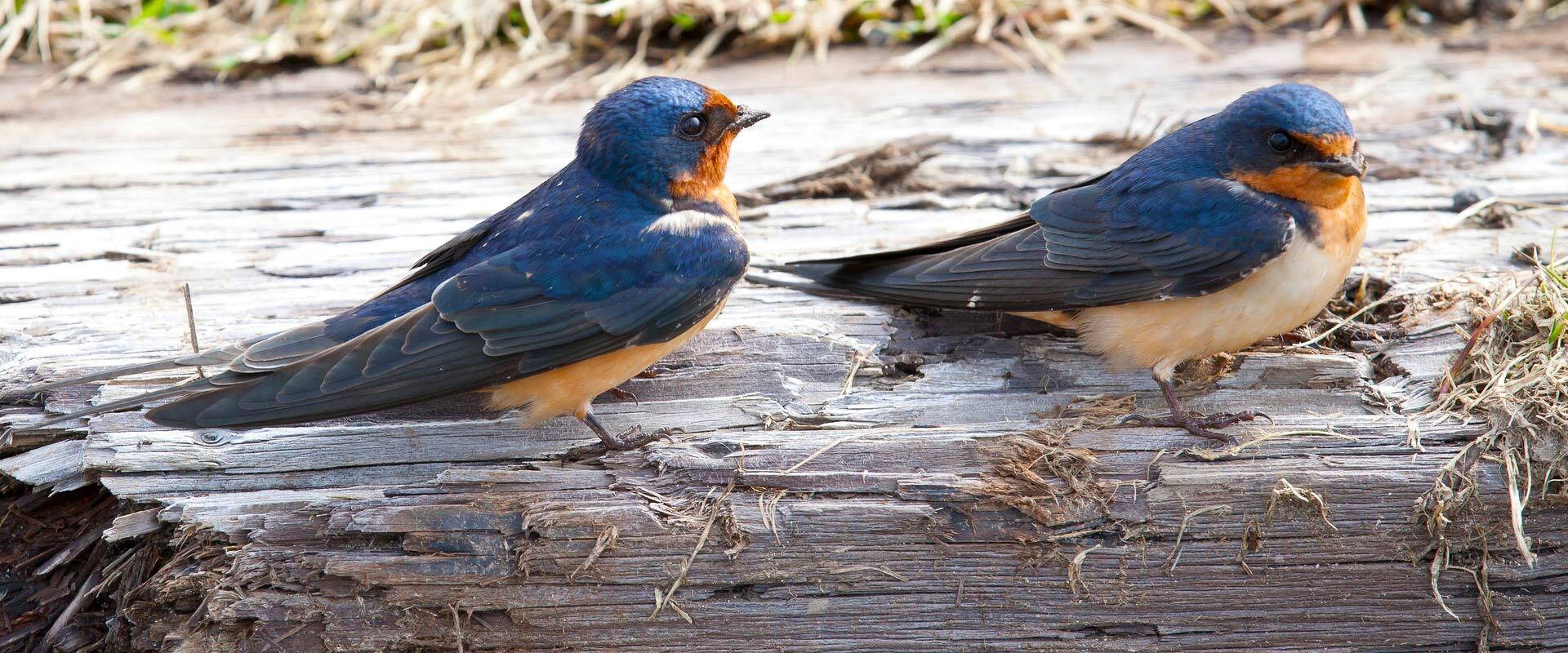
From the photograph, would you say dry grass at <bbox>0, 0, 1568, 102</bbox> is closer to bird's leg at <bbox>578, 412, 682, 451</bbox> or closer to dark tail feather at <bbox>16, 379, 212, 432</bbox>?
bird's leg at <bbox>578, 412, 682, 451</bbox>

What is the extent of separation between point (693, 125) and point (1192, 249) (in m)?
1.65

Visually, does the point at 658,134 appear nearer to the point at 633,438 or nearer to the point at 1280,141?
the point at 633,438

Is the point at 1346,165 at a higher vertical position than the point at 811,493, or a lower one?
higher

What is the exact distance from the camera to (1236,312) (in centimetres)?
404

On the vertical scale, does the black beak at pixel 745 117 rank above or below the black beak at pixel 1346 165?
above

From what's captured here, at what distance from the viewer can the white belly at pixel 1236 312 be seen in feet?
13.1

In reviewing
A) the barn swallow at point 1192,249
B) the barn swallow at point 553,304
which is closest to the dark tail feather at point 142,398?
the barn swallow at point 553,304

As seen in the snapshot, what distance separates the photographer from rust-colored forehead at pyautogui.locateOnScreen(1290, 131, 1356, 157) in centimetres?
391

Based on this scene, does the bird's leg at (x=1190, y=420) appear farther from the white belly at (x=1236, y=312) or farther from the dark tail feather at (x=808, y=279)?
the dark tail feather at (x=808, y=279)

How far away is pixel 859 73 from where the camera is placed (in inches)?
280

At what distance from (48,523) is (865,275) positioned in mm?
2735

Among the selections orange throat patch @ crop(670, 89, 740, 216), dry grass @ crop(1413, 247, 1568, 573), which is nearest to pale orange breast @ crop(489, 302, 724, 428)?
orange throat patch @ crop(670, 89, 740, 216)

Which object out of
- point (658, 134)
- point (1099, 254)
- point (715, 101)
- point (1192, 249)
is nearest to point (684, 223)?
point (658, 134)

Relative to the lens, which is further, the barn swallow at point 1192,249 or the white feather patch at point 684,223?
the white feather patch at point 684,223
